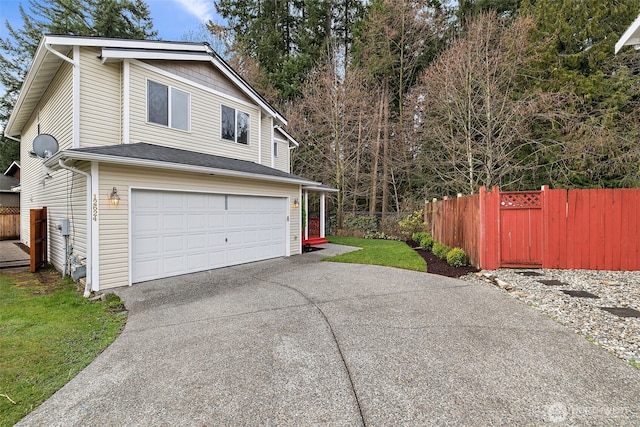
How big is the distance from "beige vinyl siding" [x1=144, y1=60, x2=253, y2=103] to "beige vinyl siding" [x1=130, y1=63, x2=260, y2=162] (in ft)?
0.85

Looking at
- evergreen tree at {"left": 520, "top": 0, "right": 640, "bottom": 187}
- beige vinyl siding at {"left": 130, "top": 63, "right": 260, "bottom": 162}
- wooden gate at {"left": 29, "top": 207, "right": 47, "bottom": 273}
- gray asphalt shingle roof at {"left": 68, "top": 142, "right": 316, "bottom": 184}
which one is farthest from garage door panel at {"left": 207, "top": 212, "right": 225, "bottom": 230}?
evergreen tree at {"left": 520, "top": 0, "right": 640, "bottom": 187}

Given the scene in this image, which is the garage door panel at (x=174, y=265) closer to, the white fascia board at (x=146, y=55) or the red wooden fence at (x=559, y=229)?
the white fascia board at (x=146, y=55)

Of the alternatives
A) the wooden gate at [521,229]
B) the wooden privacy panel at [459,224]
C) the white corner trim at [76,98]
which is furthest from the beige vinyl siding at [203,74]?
the wooden gate at [521,229]

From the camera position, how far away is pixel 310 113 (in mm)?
18484

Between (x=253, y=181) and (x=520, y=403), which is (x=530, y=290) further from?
(x=253, y=181)

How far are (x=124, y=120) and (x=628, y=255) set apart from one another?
12.4m

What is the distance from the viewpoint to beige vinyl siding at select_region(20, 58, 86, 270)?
6.98m

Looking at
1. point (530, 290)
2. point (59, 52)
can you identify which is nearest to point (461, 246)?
point (530, 290)

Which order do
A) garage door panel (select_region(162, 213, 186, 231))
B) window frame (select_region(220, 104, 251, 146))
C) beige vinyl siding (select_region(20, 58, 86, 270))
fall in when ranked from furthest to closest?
window frame (select_region(220, 104, 251, 146)) < garage door panel (select_region(162, 213, 186, 231)) < beige vinyl siding (select_region(20, 58, 86, 270))

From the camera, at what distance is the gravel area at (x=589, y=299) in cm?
367

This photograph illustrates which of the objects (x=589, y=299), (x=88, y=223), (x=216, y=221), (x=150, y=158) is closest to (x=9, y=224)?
(x=88, y=223)

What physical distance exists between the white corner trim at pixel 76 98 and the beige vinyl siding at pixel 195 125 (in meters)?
1.06

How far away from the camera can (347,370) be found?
3057mm

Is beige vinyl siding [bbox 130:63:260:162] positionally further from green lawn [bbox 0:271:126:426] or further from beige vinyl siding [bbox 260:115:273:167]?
green lawn [bbox 0:271:126:426]
